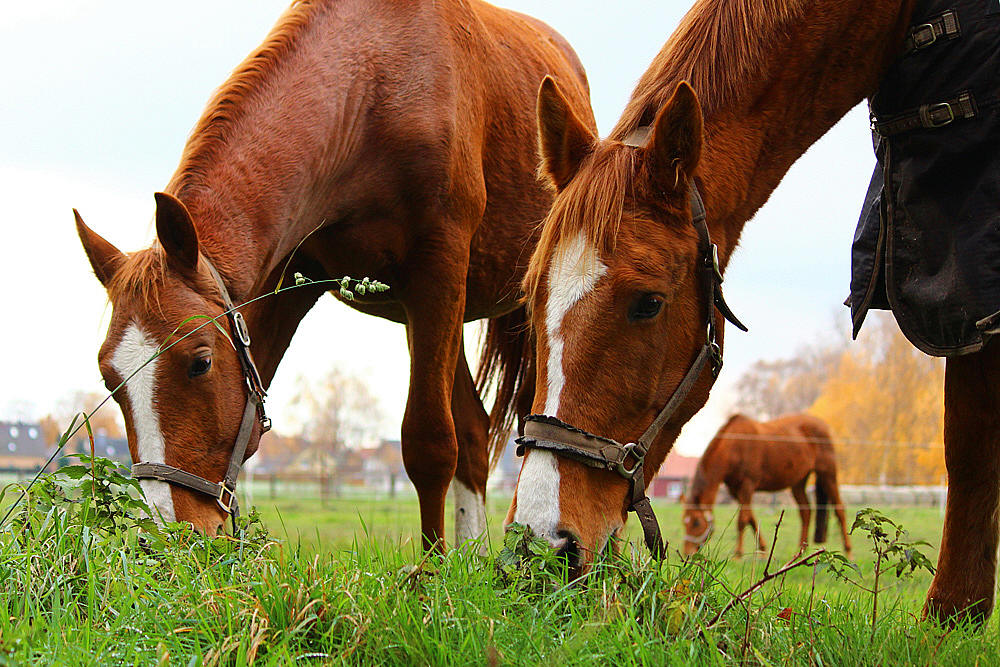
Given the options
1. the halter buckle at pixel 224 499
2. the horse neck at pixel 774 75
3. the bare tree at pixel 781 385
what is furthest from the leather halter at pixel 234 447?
the bare tree at pixel 781 385

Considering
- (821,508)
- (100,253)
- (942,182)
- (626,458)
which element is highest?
(942,182)

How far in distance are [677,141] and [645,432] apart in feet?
2.80

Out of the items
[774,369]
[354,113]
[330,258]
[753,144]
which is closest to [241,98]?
[354,113]

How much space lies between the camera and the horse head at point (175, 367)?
3.12 meters

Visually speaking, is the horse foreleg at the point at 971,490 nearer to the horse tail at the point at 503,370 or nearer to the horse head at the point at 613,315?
the horse head at the point at 613,315

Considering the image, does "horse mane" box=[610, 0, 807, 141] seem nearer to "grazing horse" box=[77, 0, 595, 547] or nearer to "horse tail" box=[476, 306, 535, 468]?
"grazing horse" box=[77, 0, 595, 547]

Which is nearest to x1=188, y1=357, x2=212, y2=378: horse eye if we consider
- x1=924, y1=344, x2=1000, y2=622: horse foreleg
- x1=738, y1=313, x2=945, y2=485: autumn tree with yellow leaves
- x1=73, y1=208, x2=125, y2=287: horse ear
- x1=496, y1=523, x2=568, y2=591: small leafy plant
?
x1=73, y1=208, x2=125, y2=287: horse ear

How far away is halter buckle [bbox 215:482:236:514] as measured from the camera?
125 inches

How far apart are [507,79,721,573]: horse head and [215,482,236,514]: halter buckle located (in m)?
1.40

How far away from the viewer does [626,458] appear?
2.40m

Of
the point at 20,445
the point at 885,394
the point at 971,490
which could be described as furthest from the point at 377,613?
the point at 885,394

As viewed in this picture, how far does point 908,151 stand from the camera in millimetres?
2811

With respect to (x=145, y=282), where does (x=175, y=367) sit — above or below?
below

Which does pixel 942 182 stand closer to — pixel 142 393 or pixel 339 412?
pixel 142 393
